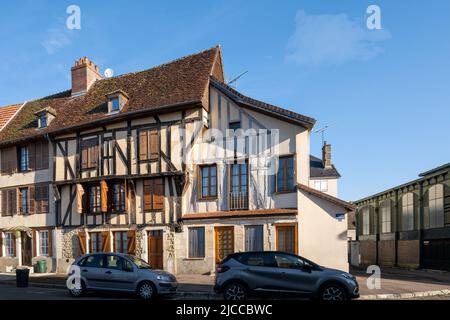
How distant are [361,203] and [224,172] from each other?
21.7 metres

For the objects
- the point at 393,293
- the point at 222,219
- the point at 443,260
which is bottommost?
the point at 443,260

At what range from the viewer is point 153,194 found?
18.6 m

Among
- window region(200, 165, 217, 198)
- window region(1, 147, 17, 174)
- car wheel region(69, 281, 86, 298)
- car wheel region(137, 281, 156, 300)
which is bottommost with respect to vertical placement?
car wheel region(69, 281, 86, 298)

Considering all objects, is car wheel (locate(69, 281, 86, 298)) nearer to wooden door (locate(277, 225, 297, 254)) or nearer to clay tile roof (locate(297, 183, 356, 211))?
wooden door (locate(277, 225, 297, 254))

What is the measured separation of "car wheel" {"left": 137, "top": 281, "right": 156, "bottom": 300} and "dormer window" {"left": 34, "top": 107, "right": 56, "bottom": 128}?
13.8 meters

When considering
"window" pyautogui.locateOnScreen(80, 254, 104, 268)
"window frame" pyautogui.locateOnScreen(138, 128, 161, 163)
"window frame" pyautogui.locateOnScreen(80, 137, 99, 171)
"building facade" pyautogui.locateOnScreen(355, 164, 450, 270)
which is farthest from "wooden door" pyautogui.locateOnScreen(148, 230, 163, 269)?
"building facade" pyautogui.locateOnScreen(355, 164, 450, 270)

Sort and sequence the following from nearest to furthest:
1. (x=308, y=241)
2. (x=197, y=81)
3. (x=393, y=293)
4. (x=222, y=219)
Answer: (x=393, y=293) → (x=308, y=241) → (x=222, y=219) → (x=197, y=81)

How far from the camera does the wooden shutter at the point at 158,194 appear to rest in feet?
60.3

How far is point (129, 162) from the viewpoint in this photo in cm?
1900

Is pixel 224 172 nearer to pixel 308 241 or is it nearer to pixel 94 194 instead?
Answer: pixel 308 241

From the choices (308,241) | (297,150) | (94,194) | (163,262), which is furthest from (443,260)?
(94,194)

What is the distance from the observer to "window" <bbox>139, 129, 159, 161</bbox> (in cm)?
1852

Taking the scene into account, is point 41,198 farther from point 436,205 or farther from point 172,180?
point 436,205

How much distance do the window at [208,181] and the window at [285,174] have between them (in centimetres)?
287
